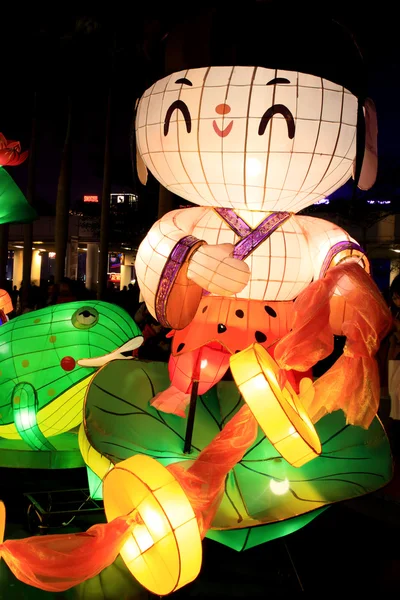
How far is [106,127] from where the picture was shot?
1293 centimetres

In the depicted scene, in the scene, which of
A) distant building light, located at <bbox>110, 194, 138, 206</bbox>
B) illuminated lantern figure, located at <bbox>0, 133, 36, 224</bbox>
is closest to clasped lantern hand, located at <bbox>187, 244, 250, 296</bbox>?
illuminated lantern figure, located at <bbox>0, 133, 36, 224</bbox>

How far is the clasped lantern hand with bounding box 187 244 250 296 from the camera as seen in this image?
2572mm

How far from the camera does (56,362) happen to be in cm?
418

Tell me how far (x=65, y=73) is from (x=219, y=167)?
35.8 ft

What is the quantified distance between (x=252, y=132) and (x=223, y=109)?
144 millimetres

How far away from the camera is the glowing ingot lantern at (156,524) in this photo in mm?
2246

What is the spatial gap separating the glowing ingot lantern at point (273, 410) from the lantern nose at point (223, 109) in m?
0.91

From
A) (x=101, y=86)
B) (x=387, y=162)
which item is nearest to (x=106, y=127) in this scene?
(x=101, y=86)

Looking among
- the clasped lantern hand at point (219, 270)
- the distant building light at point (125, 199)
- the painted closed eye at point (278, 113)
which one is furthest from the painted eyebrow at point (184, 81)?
the distant building light at point (125, 199)

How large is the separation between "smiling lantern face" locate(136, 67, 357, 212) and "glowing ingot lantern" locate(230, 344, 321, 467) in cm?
72

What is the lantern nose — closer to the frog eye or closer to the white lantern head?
the white lantern head

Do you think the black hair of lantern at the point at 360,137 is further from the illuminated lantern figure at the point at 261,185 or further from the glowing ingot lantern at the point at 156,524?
the glowing ingot lantern at the point at 156,524

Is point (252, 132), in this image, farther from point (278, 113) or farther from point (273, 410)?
point (273, 410)

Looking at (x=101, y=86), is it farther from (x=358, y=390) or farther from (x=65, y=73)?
(x=358, y=390)
